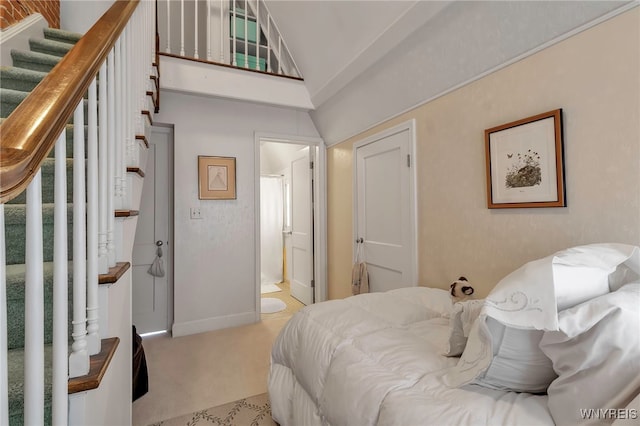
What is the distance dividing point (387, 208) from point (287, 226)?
2.38m

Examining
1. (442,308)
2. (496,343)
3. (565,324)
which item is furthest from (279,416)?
(565,324)

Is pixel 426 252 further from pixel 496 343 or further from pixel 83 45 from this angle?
pixel 83 45

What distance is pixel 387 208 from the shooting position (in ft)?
9.02

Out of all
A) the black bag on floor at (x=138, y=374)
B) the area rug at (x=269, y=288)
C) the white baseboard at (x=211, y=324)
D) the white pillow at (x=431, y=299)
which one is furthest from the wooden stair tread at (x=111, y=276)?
the area rug at (x=269, y=288)

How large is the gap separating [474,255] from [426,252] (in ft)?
1.37

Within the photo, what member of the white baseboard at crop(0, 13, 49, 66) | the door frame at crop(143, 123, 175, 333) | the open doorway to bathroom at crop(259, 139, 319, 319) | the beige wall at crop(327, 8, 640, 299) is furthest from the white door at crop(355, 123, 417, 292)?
the white baseboard at crop(0, 13, 49, 66)

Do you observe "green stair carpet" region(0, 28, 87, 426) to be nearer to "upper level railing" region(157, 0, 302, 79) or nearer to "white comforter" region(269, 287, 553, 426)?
"white comforter" region(269, 287, 553, 426)

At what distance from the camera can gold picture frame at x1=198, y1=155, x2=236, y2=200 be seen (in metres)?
3.14

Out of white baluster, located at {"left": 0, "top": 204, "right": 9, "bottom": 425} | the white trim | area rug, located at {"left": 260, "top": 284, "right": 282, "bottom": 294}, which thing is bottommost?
area rug, located at {"left": 260, "top": 284, "right": 282, "bottom": 294}

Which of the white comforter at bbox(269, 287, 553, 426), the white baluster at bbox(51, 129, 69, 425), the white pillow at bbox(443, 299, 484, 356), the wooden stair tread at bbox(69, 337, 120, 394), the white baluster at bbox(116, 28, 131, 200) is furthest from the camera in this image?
the white baluster at bbox(116, 28, 131, 200)

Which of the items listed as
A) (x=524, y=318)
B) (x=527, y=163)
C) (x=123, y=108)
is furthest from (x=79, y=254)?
(x=527, y=163)

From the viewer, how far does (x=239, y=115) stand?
130 inches

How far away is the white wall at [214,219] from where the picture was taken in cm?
307

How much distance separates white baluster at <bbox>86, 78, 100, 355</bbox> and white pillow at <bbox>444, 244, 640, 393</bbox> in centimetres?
109
